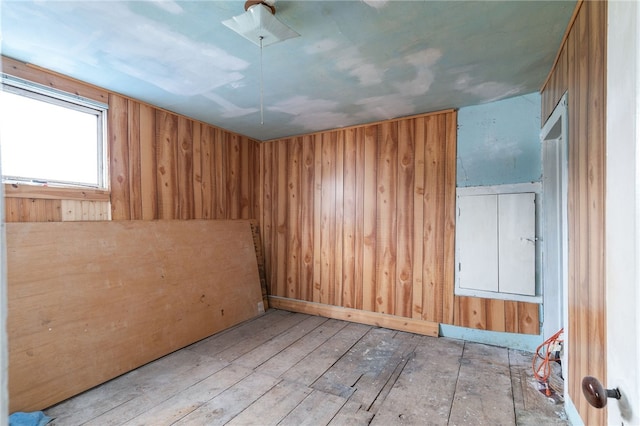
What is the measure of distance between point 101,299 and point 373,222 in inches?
101

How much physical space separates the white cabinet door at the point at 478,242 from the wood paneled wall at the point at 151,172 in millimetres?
2561

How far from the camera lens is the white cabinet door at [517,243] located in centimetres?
265

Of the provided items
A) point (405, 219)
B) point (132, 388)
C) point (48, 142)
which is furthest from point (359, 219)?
point (48, 142)

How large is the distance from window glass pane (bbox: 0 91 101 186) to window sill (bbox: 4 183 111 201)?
8cm

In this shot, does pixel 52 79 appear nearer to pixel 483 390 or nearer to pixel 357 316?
pixel 357 316

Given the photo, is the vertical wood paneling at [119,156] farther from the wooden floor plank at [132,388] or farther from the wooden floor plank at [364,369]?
the wooden floor plank at [364,369]

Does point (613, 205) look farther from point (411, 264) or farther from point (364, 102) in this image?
point (411, 264)

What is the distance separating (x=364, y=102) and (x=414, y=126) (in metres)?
0.68

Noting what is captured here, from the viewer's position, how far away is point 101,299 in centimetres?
233

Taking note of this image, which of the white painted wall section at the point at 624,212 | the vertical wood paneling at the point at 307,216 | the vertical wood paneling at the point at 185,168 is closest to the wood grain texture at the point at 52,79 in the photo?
the vertical wood paneling at the point at 185,168

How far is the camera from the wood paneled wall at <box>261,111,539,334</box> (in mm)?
3033

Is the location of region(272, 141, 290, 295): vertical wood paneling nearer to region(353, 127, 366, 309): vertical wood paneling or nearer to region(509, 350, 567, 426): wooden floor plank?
region(353, 127, 366, 309): vertical wood paneling

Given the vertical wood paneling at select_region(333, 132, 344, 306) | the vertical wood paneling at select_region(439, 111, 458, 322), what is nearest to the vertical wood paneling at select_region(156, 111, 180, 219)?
the vertical wood paneling at select_region(333, 132, 344, 306)

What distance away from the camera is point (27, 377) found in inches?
75.3
